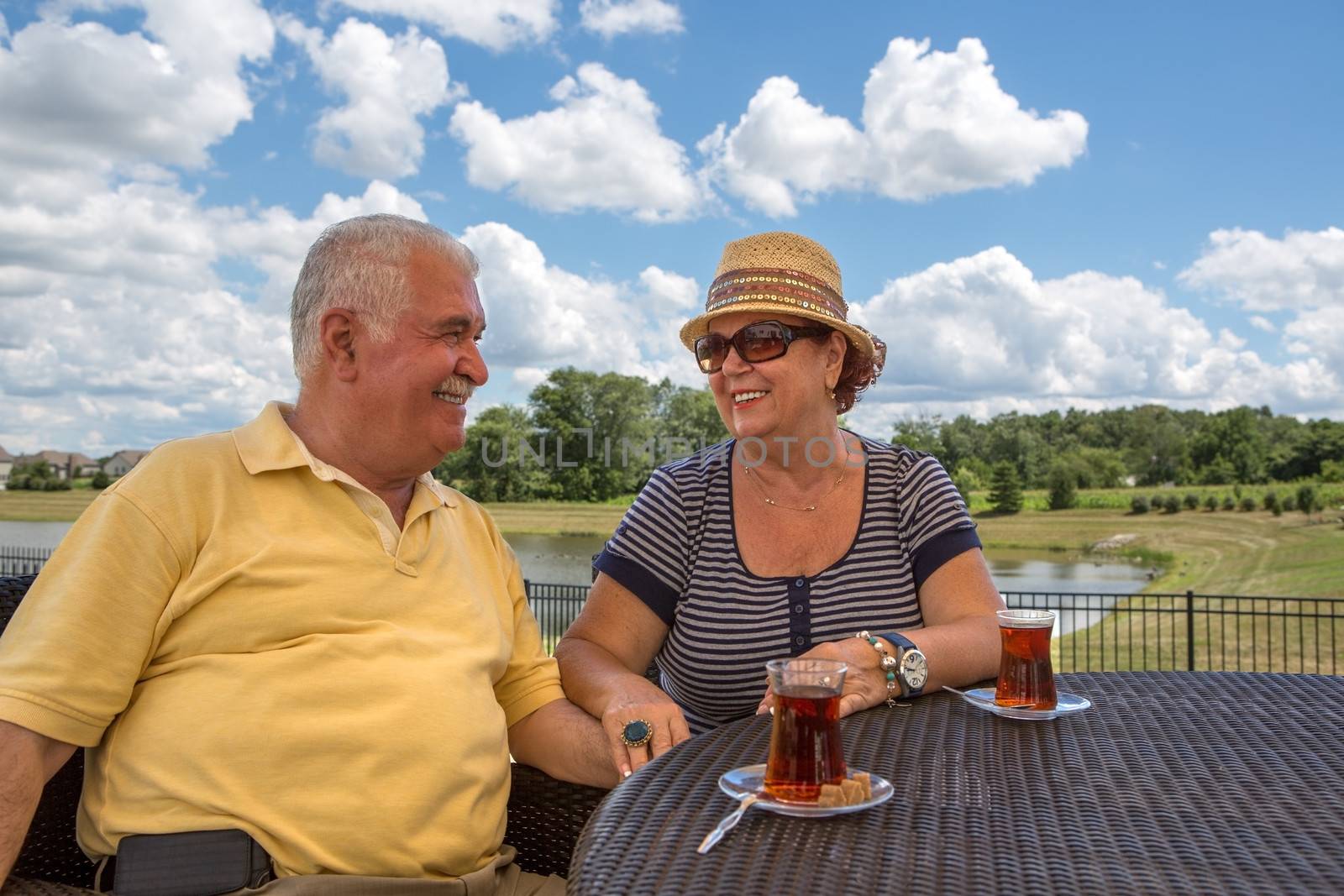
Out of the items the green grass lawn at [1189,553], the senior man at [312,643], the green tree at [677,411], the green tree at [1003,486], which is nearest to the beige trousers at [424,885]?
the senior man at [312,643]

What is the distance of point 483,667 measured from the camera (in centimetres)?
170

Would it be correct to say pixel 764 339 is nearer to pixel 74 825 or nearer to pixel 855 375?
pixel 855 375

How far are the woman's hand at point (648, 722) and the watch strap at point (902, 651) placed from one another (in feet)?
1.21

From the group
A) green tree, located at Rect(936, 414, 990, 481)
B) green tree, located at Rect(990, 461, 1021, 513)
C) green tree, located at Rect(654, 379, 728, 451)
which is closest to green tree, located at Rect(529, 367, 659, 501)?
green tree, located at Rect(654, 379, 728, 451)

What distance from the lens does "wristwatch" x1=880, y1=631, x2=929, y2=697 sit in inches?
64.7

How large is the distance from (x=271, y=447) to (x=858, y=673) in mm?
1036

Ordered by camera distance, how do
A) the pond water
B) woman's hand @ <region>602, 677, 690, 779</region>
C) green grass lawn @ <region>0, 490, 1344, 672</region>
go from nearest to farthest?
1. woman's hand @ <region>602, 677, 690, 779</region>
2. green grass lawn @ <region>0, 490, 1344, 672</region>
3. the pond water

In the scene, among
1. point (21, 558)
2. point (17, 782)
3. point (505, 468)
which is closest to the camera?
point (17, 782)

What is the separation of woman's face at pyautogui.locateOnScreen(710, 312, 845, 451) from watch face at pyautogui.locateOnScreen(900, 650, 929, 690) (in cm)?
68

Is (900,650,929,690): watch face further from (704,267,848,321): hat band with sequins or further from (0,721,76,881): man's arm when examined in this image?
(0,721,76,881): man's arm

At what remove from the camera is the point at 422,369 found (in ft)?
5.66

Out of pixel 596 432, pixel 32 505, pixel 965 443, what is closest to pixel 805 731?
pixel 965 443

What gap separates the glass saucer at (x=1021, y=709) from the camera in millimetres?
1520

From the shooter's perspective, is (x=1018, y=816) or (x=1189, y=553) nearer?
(x=1018, y=816)
